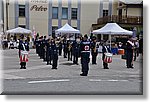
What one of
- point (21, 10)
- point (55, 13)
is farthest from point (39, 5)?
point (55, 13)

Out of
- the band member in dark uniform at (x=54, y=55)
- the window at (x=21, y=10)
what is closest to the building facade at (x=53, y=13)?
the window at (x=21, y=10)

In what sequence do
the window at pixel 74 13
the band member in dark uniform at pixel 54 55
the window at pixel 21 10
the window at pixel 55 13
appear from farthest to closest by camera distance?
the window at pixel 74 13
the window at pixel 55 13
the window at pixel 21 10
the band member in dark uniform at pixel 54 55

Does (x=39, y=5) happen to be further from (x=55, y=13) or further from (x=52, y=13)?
(x=55, y=13)

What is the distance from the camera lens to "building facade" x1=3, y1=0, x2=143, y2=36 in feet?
130

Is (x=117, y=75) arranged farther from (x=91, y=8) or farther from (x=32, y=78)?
(x=91, y=8)

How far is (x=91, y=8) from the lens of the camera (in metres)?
40.9

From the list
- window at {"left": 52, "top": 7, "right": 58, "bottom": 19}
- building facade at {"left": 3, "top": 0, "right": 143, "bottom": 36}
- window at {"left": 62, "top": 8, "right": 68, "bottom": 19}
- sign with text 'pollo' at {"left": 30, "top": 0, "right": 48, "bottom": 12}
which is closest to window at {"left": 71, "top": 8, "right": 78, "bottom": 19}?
building facade at {"left": 3, "top": 0, "right": 143, "bottom": 36}

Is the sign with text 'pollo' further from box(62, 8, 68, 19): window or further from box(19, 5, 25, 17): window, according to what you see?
box(62, 8, 68, 19): window

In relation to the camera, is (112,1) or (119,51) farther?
(112,1)

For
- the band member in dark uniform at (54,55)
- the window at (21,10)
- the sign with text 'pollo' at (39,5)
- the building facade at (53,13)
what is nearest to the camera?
the band member in dark uniform at (54,55)

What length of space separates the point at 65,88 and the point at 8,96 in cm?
292

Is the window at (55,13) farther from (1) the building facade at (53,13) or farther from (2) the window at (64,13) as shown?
(2) the window at (64,13)

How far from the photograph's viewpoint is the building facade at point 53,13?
1561 inches

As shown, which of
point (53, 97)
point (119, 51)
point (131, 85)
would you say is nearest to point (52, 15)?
point (119, 51)
